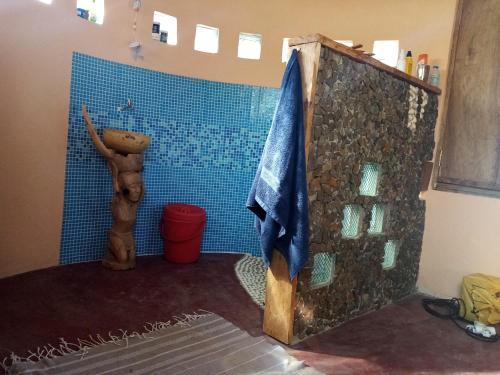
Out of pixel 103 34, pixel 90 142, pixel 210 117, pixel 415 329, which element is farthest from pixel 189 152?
pixel 415 329

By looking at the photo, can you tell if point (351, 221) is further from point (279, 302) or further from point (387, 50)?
point (387, 50)

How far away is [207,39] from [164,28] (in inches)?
16.6

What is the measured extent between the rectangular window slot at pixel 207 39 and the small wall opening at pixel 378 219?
2051 millimetres

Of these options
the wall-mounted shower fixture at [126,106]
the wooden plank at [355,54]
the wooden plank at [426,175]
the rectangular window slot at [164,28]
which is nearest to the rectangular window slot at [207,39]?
the rectangular window slot at [164,28]

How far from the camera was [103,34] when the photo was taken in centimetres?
298

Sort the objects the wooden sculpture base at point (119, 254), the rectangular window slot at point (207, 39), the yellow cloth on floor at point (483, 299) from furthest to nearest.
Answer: the rectangular window slot at point (207, 39)
the wooden sculpture base at point (119, 254)
the yellow cloth on floor at point (483, 299)

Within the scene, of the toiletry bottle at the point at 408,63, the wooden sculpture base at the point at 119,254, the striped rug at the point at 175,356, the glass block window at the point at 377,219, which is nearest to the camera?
the striped rug at the point at 175,356

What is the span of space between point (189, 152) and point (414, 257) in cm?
218

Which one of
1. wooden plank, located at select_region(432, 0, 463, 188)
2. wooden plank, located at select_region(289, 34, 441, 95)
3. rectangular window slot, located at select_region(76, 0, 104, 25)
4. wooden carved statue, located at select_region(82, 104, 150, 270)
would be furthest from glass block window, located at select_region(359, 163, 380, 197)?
rectangular window slot, located at select_region(76, 0, 104, 25)

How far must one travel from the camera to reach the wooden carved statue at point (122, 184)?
113 inches

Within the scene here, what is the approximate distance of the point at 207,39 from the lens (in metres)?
3.57

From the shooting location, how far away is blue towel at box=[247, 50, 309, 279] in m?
2.00

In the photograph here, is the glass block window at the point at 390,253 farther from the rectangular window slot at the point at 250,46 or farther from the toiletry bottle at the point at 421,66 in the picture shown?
the rectangular window slot at the point at 250,46

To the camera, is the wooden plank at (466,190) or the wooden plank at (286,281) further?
the wooden plank at (466,190)
